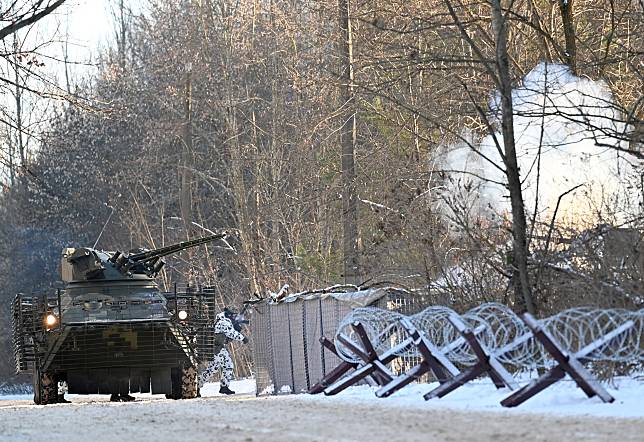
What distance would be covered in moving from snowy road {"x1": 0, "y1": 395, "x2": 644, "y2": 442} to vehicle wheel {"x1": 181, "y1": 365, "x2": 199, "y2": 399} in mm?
9268

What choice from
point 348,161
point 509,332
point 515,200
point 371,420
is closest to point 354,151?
point 348,161

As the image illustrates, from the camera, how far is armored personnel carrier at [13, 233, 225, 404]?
961 inches

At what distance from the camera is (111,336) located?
24.5 metres

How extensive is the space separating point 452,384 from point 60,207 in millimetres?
40944

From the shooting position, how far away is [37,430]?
42.8 feet

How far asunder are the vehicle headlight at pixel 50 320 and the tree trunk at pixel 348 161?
10.6 m

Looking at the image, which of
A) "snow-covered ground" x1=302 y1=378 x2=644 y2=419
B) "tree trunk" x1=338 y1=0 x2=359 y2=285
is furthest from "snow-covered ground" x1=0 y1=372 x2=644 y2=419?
"tree trunk" x1=338 y1=0 x2=359 y2=285

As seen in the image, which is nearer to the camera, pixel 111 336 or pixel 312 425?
pixel 312 425

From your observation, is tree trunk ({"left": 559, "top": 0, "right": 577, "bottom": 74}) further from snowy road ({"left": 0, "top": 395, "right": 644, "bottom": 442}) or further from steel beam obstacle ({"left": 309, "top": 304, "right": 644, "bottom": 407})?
snowy road ({"left": 0, "top": 395, "right": 644, "bottom": 442})

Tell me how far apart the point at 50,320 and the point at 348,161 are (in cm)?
1418

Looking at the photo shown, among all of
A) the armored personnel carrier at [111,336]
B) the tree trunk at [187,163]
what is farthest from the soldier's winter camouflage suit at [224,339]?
the tree trunk at [187,163]

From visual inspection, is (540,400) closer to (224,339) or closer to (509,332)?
(509,332)

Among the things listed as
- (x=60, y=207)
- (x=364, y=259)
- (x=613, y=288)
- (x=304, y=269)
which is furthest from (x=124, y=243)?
(x=613, y=288)

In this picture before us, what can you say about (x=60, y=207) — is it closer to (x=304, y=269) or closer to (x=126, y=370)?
(x=304, y=269)
